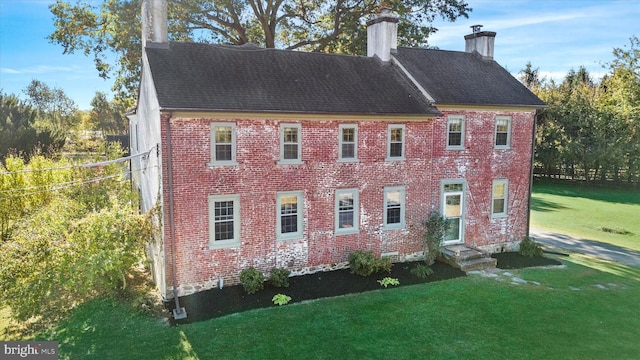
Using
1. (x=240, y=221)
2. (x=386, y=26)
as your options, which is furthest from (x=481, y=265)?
(x=386, y=26)

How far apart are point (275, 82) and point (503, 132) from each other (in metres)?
9.93

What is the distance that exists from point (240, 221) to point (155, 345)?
437 centimetres

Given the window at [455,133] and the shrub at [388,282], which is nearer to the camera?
the shrub at [388,282]

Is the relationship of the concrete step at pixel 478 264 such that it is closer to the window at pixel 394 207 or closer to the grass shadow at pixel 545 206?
the window at pixel 394 207

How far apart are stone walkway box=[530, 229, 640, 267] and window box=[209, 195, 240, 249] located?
14.9 metres

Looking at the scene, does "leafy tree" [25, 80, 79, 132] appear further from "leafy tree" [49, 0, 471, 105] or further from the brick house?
the brick house

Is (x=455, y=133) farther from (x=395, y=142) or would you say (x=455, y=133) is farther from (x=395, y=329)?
(x=395, y=329)

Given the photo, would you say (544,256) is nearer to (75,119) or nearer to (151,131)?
(151,131)

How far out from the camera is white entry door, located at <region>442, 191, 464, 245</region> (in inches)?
642

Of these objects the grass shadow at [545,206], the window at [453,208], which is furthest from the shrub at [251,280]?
the grass shadow at [545,206]

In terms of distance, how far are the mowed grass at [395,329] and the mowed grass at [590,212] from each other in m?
10.5

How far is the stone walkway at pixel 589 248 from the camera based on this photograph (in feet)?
59.5

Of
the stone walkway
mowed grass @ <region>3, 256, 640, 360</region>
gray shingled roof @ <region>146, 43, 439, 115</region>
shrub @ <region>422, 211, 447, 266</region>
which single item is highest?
A: gray shingled roof @ <region>146, 43, 439, 115</region>

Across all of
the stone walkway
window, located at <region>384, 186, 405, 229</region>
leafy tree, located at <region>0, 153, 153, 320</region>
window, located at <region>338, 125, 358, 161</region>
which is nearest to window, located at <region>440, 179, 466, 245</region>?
window, located at <region>384, 186, 405, 229</region>
